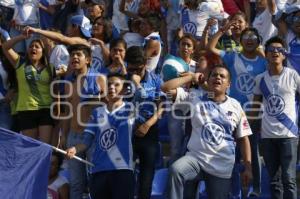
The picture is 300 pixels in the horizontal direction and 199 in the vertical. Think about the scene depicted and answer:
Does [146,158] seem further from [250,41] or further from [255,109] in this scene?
[250,41]

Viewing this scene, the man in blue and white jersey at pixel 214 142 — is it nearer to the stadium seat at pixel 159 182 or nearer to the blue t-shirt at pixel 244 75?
the blue t-shirt at pixel 244 75

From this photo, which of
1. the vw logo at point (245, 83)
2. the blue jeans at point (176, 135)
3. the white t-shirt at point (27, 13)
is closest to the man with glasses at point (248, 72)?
the vw logo at point (245, 83)

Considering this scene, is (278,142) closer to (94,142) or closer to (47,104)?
(94,142)

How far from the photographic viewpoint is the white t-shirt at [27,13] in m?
12.9

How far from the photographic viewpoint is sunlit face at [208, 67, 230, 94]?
820cm

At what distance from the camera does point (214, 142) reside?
810 cm

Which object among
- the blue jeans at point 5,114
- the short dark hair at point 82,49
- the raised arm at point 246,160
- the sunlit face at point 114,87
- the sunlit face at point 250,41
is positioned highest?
the sunlit face at point 250,41

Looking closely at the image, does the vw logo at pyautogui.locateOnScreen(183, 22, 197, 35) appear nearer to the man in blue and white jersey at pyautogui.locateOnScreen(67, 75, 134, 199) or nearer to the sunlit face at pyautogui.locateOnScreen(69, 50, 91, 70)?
the sunlit face at pyautogui.locateOnScreen(69, 50, 91, 70)

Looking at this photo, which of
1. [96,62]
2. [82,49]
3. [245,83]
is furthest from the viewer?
[96,62]

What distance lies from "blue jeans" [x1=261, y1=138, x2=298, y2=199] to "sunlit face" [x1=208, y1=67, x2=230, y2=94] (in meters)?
0.96

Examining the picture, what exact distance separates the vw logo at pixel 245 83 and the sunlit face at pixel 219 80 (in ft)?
3.66

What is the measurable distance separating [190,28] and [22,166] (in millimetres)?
4584

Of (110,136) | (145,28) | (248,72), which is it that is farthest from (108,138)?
(145,28)

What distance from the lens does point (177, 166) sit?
7922mm
